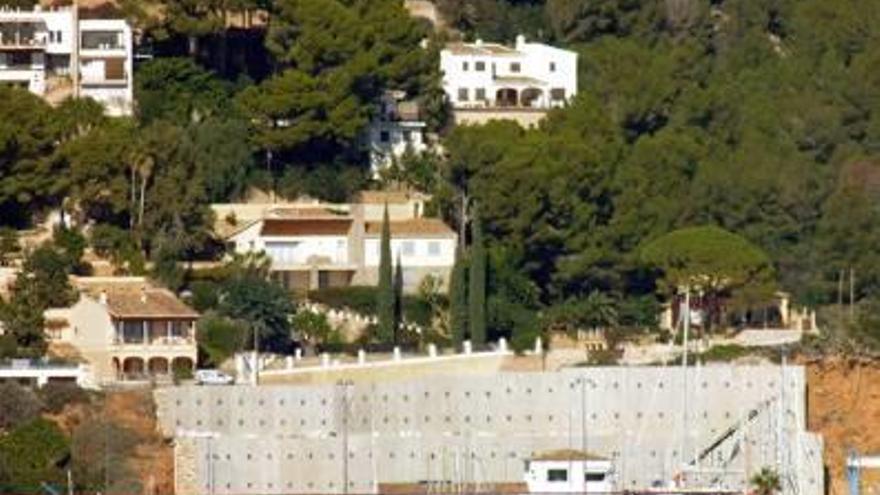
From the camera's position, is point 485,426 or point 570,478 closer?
point 570,478

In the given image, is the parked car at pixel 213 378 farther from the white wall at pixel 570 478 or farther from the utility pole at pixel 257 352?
the white wall at pixel 570 478

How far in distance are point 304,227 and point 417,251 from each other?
1.94 metres

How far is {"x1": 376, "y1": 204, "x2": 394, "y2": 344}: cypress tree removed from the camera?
306ft

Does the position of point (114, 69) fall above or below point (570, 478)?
above

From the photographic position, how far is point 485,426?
83.2 metres

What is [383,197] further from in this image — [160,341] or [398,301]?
[160,341]

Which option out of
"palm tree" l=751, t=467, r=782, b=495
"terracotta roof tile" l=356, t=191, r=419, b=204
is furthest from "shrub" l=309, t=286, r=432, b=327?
"palm tree" l=751, t=467, r=782, b=495

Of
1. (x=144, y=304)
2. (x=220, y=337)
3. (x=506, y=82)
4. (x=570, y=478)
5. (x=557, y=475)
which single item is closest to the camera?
(x=570, y=478)

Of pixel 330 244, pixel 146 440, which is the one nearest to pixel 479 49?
pixel 330 244

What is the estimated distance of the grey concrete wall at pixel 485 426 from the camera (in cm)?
8019

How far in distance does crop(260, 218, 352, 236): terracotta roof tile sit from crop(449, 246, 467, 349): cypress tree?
2.89 m

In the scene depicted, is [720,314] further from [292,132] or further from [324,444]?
[324,444]

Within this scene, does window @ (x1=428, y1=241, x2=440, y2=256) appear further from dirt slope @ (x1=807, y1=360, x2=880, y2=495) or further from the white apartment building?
dirt slope @ (x1=807, y1=360, x2=880, y2=495)

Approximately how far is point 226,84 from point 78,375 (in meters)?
13.7
